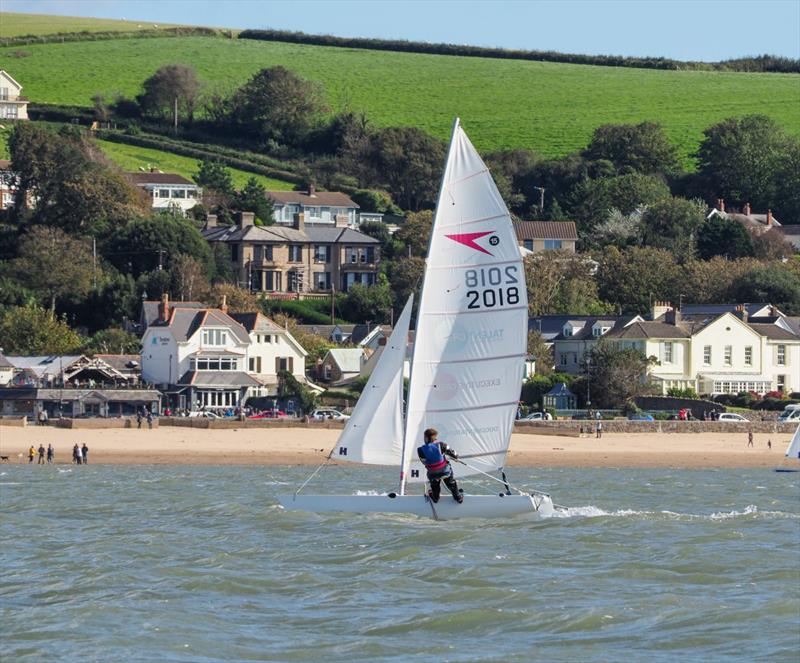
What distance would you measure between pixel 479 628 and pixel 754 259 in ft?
273

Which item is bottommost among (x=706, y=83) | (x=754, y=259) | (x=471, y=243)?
(x=471, y=243)

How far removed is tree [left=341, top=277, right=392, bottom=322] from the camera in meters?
98.1

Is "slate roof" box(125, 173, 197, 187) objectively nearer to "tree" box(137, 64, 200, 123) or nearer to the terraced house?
the terraced house

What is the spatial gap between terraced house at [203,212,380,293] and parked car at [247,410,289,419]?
32233 millimetres

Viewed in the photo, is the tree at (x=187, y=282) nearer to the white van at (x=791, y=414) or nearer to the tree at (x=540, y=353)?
the tree at (x=540, y=353)

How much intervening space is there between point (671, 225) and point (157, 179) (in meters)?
35.2

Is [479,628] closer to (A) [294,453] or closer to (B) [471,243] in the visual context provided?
(B) [471,243]

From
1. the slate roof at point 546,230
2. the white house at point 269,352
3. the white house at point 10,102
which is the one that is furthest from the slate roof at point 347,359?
the white house at point 10,102

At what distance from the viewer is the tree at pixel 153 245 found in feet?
316

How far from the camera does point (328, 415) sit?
2768 inches

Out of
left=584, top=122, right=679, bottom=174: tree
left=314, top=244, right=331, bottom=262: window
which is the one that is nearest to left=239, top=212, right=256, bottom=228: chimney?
left=314, top=244, right=331, bottom=262: window

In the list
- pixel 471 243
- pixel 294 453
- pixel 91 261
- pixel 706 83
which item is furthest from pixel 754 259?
pixel 471 243

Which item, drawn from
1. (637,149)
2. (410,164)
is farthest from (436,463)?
(637,149)

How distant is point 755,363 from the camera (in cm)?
8088
